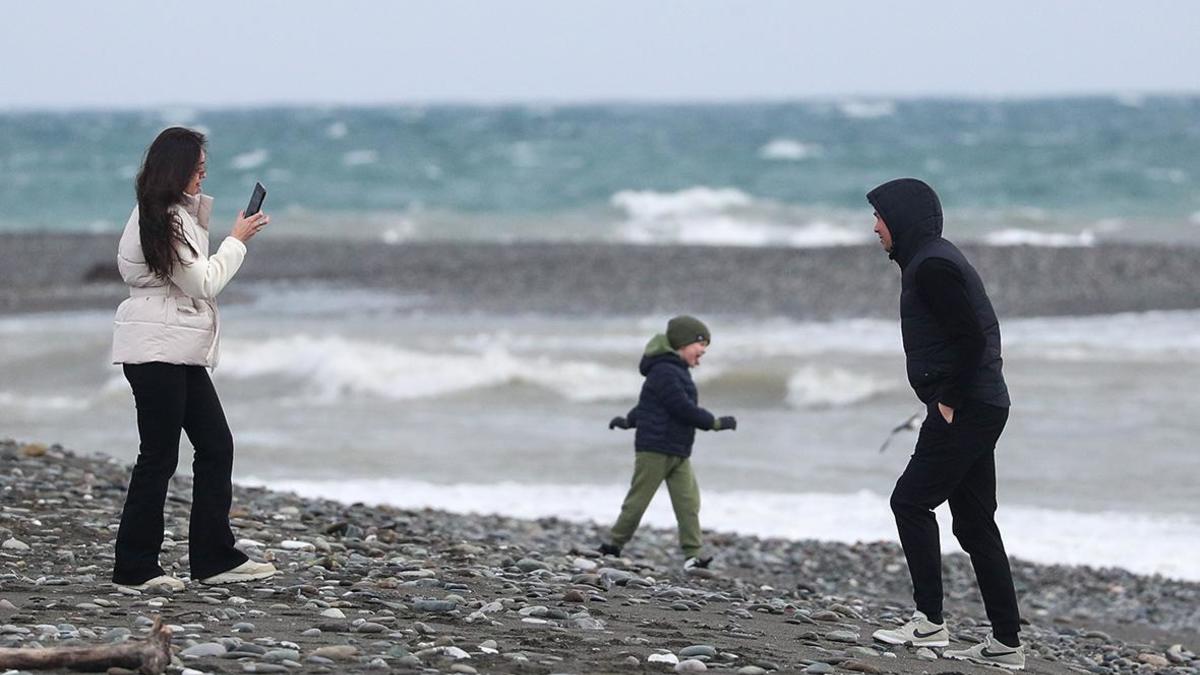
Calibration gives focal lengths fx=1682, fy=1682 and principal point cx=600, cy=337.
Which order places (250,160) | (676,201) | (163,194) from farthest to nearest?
(250,160) < (676,201) < (163,194)

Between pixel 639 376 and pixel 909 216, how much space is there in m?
13.1

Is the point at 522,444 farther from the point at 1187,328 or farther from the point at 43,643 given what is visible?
the point at 1187,328

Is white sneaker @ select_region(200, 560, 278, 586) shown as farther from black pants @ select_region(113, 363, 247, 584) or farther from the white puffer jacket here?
the white puffer jacket

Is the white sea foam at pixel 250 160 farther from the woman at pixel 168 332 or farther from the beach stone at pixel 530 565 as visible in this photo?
the woman at pixel 168 332

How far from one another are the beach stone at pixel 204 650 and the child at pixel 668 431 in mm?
3845

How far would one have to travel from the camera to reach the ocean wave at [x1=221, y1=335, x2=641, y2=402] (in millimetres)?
18219

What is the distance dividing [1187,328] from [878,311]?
433cm

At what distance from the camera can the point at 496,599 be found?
6.46m

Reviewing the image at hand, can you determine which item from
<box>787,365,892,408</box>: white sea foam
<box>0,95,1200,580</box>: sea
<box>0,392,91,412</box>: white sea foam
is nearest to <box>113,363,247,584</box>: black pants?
<box>0,95,1200,580</box>: sea

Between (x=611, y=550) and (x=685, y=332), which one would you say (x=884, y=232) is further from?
(x=611, y=550)

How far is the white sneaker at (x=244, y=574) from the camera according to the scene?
6441 mm

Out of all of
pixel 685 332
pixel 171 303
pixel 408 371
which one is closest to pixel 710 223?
pixel 408 371

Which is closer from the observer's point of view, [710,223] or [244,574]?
[244,574]

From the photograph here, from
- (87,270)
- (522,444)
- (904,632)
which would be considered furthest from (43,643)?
(87,270)
